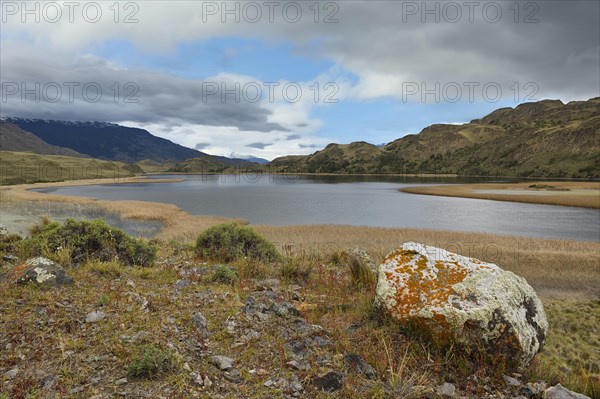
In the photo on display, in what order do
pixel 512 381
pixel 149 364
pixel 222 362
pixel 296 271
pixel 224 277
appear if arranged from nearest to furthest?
pixel 149 364, pixel 222 362, pixel 512 381, pixel 224 277, pixel 296 271

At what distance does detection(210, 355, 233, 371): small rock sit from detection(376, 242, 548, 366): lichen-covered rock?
3.56 metres

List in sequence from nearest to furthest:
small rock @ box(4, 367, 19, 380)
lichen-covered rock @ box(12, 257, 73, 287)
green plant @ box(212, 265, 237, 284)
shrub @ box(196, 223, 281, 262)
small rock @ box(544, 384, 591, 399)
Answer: small rock @ box(4, 367, 19, 380) < small rock @ box(544, 384, 591, 399) < lichen-covered rock @ box(12, 257, 73, 287) < green plant @ box(212, 265, 237, 284) < shrub @ box(196, 223, 281, 262)

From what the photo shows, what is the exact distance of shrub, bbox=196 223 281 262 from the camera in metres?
15.2

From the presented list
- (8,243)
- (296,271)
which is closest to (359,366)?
(296,271)

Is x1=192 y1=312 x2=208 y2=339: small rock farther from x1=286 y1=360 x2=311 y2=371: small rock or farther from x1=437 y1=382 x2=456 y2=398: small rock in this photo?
x1=437 y1=382 x2=456 y2=398: small rock

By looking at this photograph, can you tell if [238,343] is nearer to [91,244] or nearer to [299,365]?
[299,365]

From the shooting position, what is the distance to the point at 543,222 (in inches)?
1802

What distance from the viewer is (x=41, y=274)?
328 inches

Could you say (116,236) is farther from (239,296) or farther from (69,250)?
(239,296)

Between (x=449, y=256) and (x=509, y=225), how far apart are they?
4308cm

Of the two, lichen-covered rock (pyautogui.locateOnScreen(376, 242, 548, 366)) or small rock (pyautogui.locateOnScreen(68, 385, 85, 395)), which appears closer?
small rock (pyautogui.locateOnScreen(68, 385, 85, 395))

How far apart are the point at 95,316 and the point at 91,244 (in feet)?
23.7

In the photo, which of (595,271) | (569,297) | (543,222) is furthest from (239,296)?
(543,222)

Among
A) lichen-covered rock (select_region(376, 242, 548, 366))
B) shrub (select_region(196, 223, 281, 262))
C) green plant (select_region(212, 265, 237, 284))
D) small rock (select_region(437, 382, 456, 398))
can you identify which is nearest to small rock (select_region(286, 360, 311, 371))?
small rock (select_region(437, 382, 456, 398))
